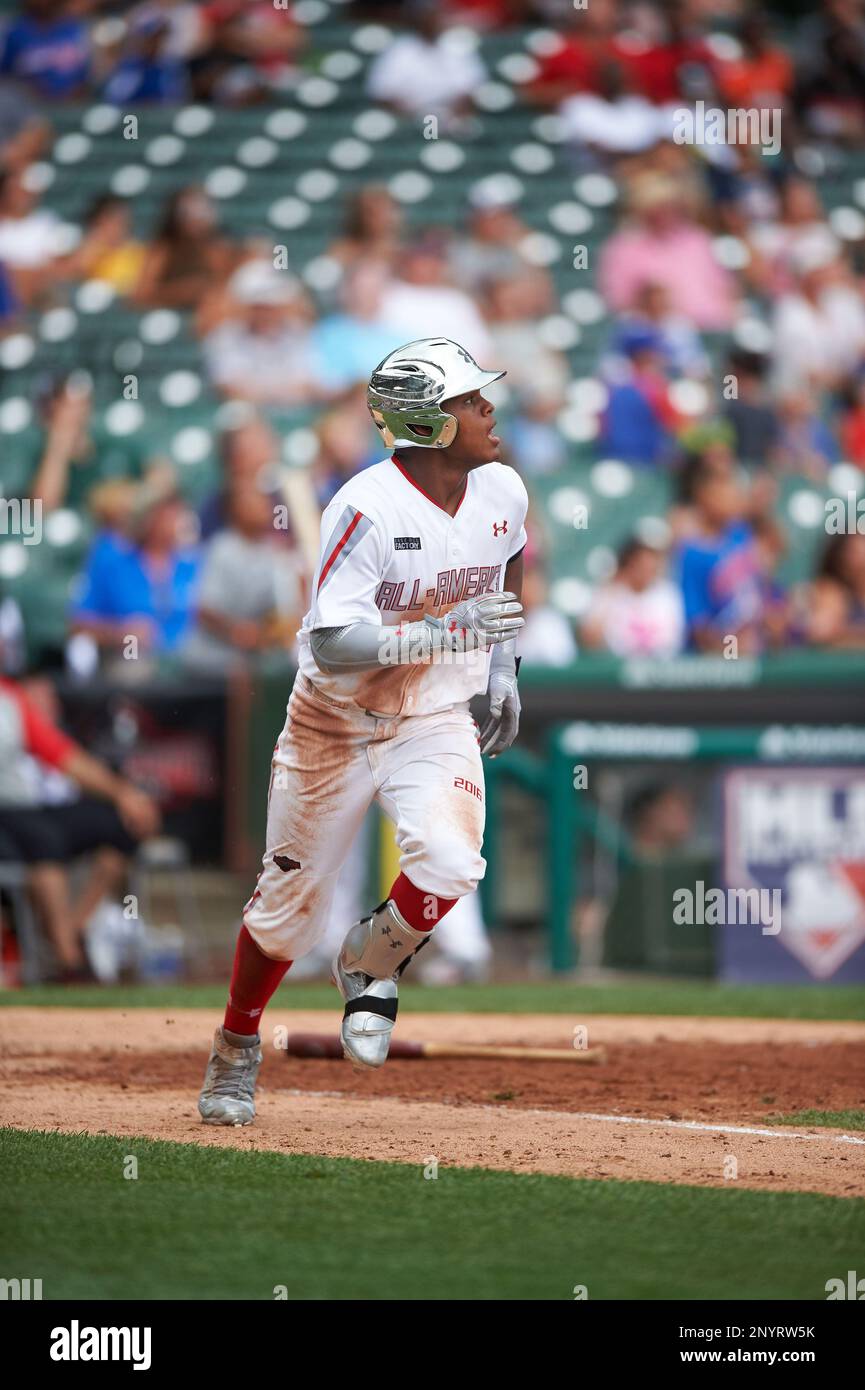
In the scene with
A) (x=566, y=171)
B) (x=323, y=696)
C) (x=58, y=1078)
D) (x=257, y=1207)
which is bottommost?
(x=257, y=1207)

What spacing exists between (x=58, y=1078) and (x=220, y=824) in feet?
12.9

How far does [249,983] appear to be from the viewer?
17.7 feet

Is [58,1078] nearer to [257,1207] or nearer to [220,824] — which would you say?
[257,1207]

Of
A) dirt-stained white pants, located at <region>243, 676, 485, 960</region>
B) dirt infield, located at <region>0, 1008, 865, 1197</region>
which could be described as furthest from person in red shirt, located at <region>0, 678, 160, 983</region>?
dirt-stained white pants, located at <region>243, 676, 485, 960</region>

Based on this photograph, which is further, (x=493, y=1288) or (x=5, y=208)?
(x=5, y=208)

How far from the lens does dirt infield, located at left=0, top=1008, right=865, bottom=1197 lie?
4895 millimetres

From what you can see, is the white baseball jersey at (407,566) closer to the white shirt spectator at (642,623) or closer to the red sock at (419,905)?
the red sock at (419,905)

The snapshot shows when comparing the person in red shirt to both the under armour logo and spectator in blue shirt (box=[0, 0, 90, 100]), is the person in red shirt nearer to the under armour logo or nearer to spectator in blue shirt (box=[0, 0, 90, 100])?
the under armour logo

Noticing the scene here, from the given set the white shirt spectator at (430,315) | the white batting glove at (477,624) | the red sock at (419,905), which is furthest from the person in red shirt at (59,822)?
the white batting glove at (477,624)

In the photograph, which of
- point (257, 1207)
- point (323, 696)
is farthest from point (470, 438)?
point (257, 1207)

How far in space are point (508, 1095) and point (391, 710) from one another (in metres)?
1.46

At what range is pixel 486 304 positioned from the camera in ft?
45.2

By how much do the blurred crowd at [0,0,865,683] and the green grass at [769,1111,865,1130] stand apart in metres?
5.40

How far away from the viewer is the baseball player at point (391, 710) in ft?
16.6
